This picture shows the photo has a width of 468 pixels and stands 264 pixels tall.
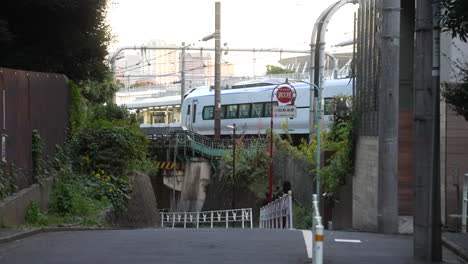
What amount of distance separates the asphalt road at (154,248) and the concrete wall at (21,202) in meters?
0.61

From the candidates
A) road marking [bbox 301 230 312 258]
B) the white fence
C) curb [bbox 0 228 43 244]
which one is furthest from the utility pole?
the white fence

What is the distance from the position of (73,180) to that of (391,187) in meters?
8.04

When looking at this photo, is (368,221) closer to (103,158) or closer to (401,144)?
(401,144)

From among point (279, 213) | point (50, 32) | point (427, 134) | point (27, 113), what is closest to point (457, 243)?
point (427, 134)

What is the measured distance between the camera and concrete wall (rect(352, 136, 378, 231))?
64.8 feet

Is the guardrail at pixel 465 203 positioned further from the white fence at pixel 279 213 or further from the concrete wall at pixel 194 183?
the concrete wall at pixel 194 183

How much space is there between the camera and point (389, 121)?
1628 cm

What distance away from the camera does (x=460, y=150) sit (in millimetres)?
16766

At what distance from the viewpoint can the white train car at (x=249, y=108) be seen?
45.5m

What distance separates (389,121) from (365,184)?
500 centimetres

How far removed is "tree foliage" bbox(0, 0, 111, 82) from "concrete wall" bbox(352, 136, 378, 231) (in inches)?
319

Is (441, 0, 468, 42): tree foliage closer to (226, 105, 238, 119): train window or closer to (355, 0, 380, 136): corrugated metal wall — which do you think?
(355, 0, 380, 136): corrugated metal wall

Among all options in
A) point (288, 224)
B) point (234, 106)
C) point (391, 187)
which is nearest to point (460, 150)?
point (391, 187)

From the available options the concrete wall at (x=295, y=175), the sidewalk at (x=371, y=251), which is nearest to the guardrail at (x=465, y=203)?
the sidewalk at (x=371, y=251)
